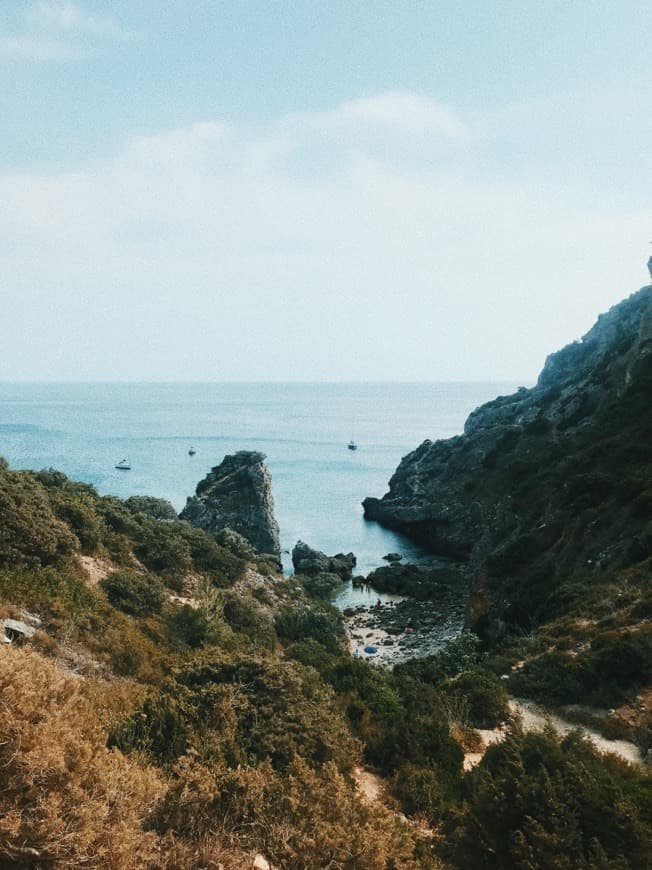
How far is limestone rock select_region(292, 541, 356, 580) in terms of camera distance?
4972cm

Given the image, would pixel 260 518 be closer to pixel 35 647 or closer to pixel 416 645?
pixel 416 645

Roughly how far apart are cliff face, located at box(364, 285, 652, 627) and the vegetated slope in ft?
46.5

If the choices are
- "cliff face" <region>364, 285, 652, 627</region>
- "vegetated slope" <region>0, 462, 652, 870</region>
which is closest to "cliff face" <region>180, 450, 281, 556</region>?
"cliff face" <region>364, 285, 652, 627</region>

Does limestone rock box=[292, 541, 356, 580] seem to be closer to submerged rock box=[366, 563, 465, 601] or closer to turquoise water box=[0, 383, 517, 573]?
submerged rock box=[366, 563, 465, 601]

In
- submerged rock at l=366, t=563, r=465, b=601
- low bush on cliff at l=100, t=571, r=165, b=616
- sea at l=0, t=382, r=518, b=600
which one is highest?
low bush on cliff at l=100, t=571, r=165, b=616

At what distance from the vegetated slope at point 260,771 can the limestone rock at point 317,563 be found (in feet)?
117

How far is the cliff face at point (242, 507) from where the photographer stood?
162 ft

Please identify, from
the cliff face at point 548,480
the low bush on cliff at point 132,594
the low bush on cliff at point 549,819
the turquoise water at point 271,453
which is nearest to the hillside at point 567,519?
the cliff face at point 548,480

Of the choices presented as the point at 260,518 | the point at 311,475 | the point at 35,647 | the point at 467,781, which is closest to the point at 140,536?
the point at 35,647

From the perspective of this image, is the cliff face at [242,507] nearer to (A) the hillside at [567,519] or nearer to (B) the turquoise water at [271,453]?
(B) the turquoise water at [271,453]

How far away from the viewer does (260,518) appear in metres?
50.2

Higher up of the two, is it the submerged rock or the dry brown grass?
the dry brown grass

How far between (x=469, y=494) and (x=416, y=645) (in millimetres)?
30422

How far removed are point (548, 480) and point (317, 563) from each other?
19598 millimetres
